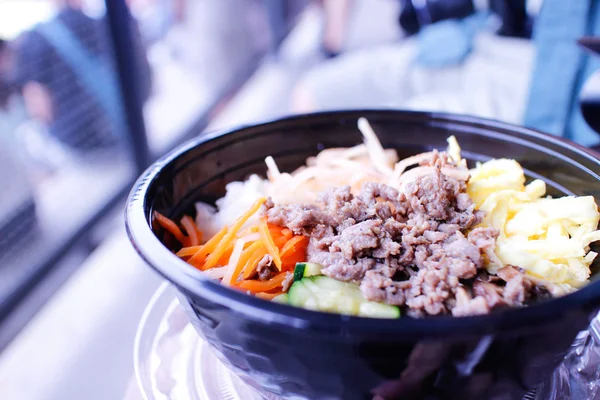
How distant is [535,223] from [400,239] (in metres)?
0.27

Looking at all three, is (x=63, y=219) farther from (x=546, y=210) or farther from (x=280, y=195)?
(x=546, y=210)

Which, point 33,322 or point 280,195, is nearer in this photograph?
point 280,195

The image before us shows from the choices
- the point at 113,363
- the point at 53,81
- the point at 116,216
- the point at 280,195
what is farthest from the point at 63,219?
the point at 280,195

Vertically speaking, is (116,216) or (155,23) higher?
(155,23)

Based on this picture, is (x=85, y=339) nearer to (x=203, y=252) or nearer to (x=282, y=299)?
(x=203, y=252)

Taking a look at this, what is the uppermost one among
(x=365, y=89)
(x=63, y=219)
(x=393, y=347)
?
(x=393, y=347)

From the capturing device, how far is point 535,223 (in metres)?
0.92

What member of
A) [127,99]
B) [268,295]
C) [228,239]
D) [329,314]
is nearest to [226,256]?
[228,239]

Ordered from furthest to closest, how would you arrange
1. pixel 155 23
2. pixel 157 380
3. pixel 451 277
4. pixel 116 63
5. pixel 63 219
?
pixel 155 23, pixel 63 219, pixel 116 63, pixel 157 380, pixel 451 277

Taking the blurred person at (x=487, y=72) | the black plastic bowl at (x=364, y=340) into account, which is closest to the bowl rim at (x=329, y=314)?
the black plastic bowl at (x=364, y=340)

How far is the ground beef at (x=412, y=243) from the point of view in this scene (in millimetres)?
725

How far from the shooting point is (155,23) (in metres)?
4.32

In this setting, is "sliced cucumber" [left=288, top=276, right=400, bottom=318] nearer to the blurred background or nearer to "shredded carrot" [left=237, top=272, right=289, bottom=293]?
"shredded carrot" [left=237, top=272, right=289, bottom=293]

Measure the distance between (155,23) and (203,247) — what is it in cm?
395
